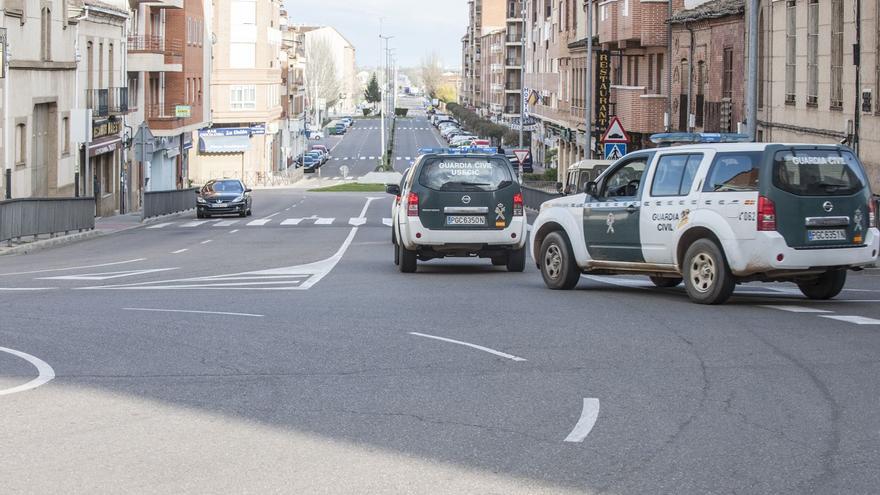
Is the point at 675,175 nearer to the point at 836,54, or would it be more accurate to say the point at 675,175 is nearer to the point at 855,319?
the point at 855,319

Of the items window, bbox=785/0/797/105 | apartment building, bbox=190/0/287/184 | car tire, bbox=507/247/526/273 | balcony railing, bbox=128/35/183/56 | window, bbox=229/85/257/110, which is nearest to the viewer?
car tire, bbox=507/247/526/273

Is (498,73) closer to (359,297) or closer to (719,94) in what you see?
(719,94)

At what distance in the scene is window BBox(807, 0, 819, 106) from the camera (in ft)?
107

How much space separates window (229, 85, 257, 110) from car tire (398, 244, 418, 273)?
3266 inches

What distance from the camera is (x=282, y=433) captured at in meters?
8.29

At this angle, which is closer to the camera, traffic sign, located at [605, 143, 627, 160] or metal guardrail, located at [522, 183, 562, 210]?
traffic sign, located at [605, 143, 627, 160]

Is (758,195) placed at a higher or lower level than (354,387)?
higher

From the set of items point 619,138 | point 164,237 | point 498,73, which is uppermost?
point 498,73

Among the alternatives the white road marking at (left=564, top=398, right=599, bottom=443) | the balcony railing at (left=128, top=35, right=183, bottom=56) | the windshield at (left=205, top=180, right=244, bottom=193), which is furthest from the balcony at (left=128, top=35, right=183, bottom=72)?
the white road marking at (left=564, top=398, right=599, bottom=443)

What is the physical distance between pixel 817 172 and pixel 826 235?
26.6 inches

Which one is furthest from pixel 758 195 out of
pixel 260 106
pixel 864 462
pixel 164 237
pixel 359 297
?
pixel 260 106

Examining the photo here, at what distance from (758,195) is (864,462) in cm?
761

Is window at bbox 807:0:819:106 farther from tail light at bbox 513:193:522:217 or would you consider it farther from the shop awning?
the shop awning

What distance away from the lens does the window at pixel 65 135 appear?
159ft
